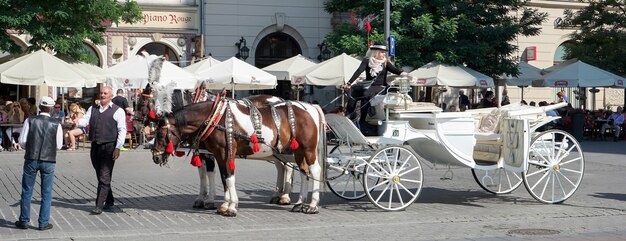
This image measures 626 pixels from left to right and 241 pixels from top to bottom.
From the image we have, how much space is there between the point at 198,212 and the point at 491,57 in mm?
19655

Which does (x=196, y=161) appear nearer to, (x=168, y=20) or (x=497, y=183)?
(x=497, y=183)

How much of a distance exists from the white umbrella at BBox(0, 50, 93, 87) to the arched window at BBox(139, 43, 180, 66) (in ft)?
31.6

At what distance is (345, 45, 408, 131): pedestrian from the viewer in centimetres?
1221

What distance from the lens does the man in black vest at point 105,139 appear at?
11414 millimetres

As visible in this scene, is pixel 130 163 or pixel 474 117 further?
pixel 130 163

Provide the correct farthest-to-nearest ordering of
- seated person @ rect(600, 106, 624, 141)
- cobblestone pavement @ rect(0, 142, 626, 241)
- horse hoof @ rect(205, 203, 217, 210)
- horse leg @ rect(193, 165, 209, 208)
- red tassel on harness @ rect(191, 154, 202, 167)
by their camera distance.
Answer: seated person @ rect(600, 106, 624, 141), horse leg @ rect(193, 165, 209, 208), horse hoof @ rect(205, 203, 217, 210), red tassel on harness @ rect(191, 154, 202, 167), cobblestone pavement @ rect(0, 142, 626, 241)

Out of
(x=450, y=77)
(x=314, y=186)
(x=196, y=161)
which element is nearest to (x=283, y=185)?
(x=314, y=186)

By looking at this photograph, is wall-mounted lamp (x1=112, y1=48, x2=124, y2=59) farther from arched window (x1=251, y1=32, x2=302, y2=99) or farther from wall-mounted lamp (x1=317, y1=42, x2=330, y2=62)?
wall-mounted lamp (x1=317, y1=42, x2=330, y2=62)

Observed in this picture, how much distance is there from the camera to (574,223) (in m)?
10.9

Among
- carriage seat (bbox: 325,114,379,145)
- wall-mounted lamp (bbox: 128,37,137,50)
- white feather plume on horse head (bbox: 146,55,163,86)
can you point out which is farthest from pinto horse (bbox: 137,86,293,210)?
wall-mounted lamp (bbox: 128,37,137,50)

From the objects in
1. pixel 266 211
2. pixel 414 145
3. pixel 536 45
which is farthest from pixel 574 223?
pixel 536 45

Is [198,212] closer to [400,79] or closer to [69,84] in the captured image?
[400,79]

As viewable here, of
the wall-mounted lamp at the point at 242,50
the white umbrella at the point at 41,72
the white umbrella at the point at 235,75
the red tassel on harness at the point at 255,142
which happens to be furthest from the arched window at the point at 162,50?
the red tassel on harness at the point at 255,142

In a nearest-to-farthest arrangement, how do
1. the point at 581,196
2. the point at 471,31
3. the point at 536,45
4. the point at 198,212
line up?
the point at 198,212, the point at 581,196, the point at 471,31, the point at 536,45
